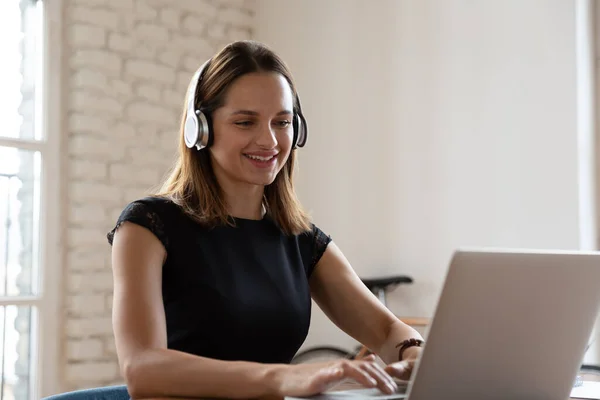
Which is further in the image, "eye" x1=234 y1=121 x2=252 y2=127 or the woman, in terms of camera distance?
"eye" x1=234 y1=121 x2=252 y2=127

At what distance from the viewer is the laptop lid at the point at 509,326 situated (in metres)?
1.04

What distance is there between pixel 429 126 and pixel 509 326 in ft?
9.48

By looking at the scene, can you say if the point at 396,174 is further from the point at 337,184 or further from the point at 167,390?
the point at 167,390

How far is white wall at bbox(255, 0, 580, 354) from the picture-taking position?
3.54 metres

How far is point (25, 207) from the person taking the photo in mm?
3623

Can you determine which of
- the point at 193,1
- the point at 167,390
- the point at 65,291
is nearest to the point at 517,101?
the point at 193,1

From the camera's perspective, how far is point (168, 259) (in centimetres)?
162

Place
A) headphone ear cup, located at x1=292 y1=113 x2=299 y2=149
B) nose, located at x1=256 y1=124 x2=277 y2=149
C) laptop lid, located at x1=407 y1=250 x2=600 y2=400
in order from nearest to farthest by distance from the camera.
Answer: laptop lid, located at x1=407 y1=250 x2=600 y2=400 → nose, located at x1=256 y1=124 x2=277 y2=149 → headphone ear cup, located at x1=292 y1=113 x2=299 y2=149

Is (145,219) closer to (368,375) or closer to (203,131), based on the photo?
(203,131)

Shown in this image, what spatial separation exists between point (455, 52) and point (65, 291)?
6.57ft

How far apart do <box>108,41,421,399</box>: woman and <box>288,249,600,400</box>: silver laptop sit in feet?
1.31

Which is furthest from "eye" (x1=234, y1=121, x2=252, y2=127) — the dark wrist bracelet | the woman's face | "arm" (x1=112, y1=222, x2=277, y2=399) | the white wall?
the white wall

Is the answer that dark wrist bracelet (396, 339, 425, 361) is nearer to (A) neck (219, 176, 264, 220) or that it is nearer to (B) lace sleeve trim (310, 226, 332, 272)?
(B) lace sleeve trim (310, 226, 332, 272)

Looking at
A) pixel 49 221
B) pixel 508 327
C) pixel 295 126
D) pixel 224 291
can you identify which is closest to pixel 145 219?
pixel 224 291
